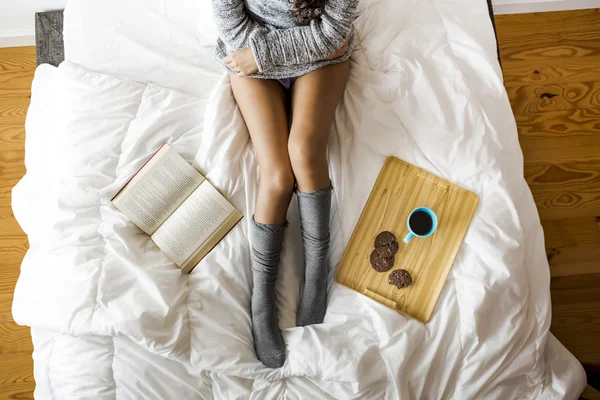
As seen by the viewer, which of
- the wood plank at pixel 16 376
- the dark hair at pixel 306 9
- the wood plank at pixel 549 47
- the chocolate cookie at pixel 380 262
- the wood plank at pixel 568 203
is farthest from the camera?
the wood plank at pixel 549 47

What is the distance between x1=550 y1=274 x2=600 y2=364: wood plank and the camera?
4.18 feet

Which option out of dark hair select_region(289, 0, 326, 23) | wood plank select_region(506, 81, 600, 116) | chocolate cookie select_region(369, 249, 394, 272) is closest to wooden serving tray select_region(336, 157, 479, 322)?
chocolate cookie select_region(369, 249, 394, 272)

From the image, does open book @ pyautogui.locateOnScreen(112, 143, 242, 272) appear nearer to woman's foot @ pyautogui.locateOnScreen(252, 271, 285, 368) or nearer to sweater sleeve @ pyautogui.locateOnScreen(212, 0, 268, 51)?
woman's foot @ pyautogui.locateOnScreen(252, 271, 285, 368)

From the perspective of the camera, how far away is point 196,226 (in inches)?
40.6

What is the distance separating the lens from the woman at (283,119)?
0.94m

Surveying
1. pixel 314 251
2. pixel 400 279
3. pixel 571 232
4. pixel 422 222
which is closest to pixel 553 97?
pixel 571 232

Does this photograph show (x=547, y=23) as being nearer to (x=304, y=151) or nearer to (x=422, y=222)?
(x=422, y=222)

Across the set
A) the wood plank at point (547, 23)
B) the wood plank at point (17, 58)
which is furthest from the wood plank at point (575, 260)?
the wood plank at point (17, 58)

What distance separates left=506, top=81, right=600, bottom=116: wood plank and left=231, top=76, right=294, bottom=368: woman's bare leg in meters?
0.89

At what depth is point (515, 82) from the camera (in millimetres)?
1450

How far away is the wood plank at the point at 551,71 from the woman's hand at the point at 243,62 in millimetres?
931

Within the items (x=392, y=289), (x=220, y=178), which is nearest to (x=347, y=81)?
(x=220, y=178)

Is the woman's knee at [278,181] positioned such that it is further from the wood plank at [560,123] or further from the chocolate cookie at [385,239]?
the wood plank at [560,123]

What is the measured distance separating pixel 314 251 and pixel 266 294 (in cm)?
15
